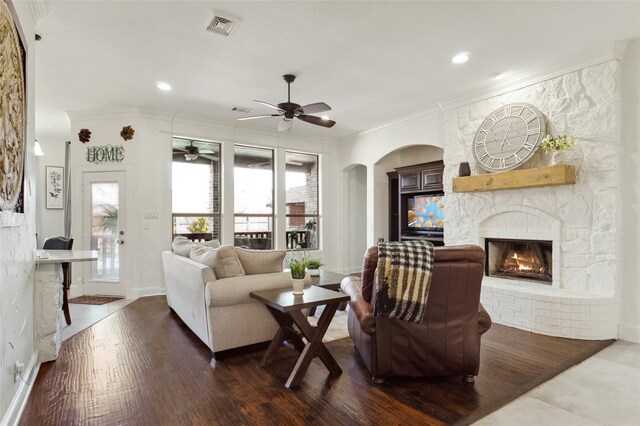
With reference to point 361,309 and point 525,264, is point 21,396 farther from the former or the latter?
point 525,264

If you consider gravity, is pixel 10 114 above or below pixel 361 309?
above

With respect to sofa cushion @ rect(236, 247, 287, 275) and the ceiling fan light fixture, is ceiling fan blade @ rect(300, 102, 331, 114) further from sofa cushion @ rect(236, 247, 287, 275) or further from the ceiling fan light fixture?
the ceiling fan light fixture

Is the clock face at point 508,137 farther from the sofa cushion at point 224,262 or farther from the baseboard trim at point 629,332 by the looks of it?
the sofa cushion at point 224,262

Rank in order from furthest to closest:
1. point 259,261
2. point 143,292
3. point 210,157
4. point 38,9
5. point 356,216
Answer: point 356,216 < point 210,157 < point 143,292 < point 259,261 < point 38,9

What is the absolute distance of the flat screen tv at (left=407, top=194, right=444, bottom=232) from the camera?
606cm

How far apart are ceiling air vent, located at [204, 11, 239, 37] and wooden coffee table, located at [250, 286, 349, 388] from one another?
7.66 ft

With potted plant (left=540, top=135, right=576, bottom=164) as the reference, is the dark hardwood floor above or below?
below

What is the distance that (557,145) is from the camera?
3.76 meters

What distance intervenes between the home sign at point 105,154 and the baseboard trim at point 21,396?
136 inches

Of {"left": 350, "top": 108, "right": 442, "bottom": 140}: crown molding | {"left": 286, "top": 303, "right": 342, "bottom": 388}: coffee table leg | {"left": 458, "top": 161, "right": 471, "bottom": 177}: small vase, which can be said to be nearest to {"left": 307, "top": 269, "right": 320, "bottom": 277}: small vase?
{"left": 286, "top": 303, "right": 342, "bottom": 388}: coffee table leg

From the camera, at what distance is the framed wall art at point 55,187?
7246mm

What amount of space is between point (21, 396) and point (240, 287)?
152cm

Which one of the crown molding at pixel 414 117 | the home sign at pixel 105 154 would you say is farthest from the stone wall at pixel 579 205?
the home sign at pixel 105 154

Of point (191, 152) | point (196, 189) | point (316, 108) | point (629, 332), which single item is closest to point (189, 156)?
point (191, 152)
